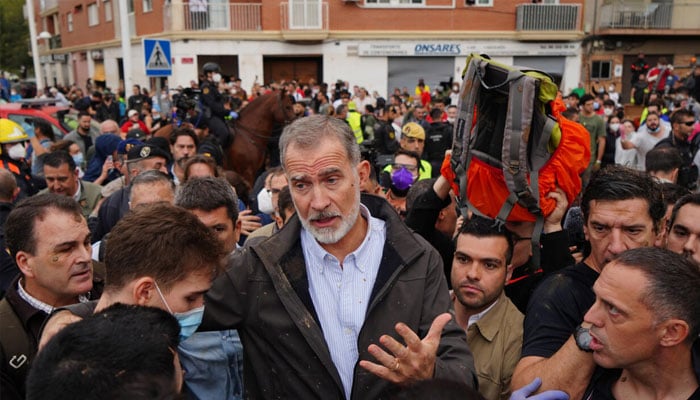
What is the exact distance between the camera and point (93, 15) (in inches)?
1369

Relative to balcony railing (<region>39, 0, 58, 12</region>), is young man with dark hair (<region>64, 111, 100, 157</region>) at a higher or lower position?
lower

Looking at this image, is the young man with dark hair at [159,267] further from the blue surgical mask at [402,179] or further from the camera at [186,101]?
the camera at [186,101]

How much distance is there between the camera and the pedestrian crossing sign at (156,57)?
9.59m

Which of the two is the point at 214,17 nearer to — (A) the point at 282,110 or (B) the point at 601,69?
(A) the point at 282,110

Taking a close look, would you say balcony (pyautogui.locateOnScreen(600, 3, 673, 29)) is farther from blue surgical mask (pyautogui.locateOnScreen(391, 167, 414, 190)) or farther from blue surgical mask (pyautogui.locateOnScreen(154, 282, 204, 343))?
blue surgical mask (pyautogui.locateOnScreen(154, 282, 204, 343))

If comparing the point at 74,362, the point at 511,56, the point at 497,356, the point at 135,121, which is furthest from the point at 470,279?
the point at 511,56

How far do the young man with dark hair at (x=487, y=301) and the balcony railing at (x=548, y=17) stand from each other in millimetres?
25219

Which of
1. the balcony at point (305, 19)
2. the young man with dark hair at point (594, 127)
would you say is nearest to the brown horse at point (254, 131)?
the young man with dark hair at point (594, 127)

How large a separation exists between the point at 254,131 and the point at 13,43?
4489 cm

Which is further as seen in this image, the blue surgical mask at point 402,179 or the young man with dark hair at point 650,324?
the blue surgical mask at point 402,179

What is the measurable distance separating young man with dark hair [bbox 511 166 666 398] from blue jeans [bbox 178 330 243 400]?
4.02 feet

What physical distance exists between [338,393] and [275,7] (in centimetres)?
2516

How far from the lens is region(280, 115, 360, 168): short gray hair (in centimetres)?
235

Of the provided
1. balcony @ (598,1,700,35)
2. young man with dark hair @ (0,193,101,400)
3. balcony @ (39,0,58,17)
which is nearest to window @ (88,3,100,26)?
balcony @ (39,0,58,17)
